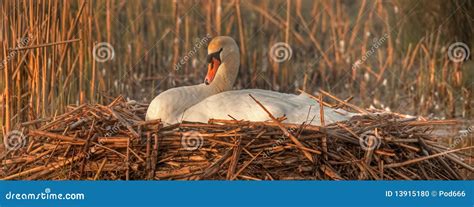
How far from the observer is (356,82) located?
12.0m

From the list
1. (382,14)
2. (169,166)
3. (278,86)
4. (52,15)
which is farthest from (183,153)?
(382,14)

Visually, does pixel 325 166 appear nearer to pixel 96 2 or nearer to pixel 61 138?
pixel 61 138

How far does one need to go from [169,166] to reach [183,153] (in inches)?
5.6

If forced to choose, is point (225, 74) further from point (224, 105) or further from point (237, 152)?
point (237, 152)

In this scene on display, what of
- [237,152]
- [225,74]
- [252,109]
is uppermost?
[225,74]

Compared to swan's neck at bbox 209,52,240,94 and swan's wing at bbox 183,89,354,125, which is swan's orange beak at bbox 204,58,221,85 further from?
swan's wing at bbox 183,89,354,125

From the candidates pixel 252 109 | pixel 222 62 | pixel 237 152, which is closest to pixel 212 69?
pixel 222 62

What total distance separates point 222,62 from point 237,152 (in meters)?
1.53

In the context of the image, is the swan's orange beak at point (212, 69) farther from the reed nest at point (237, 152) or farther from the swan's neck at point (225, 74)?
the reed nest at point (237, 152)

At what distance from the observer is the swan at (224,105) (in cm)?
737

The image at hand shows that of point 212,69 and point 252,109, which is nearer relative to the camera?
point 252,109

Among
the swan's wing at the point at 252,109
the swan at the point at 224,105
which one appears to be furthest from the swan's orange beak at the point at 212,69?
the swan's wing at the point at 252,109

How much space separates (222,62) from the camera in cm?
818

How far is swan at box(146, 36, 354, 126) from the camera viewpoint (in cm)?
737
